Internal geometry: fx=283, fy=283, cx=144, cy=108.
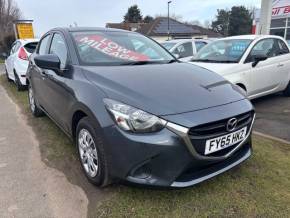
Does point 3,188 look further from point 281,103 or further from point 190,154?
point 281,103

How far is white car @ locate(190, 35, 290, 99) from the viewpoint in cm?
535

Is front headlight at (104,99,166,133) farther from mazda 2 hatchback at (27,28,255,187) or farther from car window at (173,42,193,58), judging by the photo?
car window at (173,42,193,58)

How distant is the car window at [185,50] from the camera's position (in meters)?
9.07

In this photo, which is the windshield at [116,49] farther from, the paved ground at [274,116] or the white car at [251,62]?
the paved ground at [274,116]

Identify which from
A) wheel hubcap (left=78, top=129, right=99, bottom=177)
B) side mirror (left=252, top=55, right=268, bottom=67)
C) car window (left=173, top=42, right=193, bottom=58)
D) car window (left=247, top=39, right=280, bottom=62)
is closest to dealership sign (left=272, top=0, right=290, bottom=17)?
car window (left=173, top=42, right=193, bottom=58)

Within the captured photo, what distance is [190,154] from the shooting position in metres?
2.31

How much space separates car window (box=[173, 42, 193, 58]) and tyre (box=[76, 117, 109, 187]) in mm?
6622

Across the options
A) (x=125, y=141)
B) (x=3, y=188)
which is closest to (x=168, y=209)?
(x=125, y=141)

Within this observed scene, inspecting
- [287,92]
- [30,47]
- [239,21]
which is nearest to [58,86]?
[30,47]

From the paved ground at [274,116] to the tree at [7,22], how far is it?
32944 mm

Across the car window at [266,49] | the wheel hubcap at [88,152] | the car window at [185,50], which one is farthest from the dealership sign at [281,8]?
the wheel hubcap at [88,152]

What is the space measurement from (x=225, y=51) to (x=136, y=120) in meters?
4.11

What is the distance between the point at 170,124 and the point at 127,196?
2.97 ft

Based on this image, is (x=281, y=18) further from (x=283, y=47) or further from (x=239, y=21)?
(x=239, y=21)
